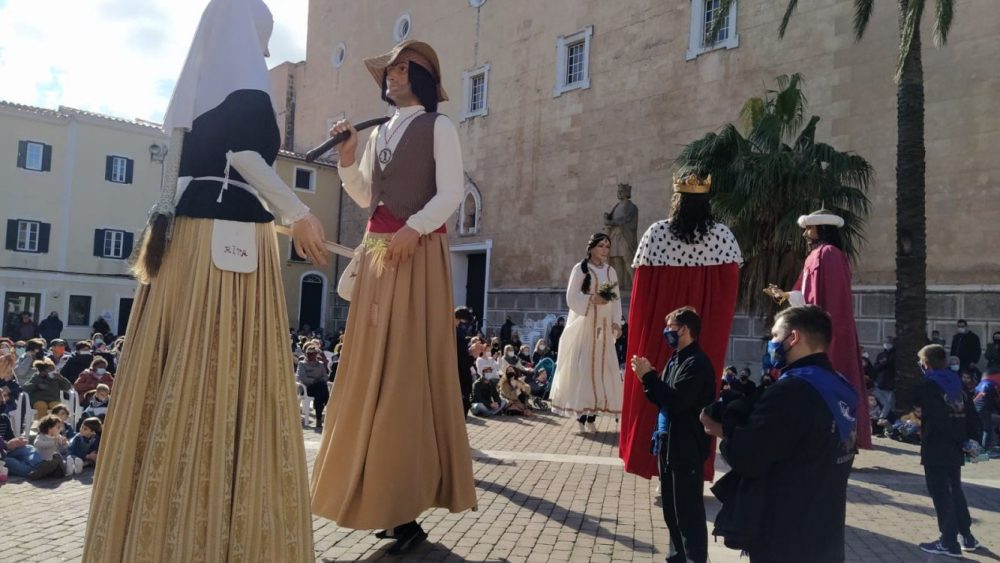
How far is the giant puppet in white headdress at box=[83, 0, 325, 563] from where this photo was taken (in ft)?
9.36

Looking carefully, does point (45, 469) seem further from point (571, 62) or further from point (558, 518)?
point (571, 62)

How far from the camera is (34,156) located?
95.9 ft

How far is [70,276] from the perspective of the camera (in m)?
30.2

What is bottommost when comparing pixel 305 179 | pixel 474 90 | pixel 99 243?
pixel 99 243

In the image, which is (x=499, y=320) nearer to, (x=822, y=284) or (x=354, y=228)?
(x=354, y=228)

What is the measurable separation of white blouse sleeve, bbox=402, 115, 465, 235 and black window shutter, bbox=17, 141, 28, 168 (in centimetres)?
3043

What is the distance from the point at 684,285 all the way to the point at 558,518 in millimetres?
1739

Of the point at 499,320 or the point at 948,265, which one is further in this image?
the point at 499,320

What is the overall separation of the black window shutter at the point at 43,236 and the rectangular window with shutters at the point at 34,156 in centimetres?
211

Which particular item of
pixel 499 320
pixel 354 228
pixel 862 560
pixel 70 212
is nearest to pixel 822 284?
pixel 862 560

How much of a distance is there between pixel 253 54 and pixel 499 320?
72.5ft

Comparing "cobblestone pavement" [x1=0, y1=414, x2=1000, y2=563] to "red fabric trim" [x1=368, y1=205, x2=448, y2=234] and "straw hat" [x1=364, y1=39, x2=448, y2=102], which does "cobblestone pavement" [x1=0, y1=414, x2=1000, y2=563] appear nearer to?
"red fabric trim" [x1=368, y1=205, x2=448, y2=234]

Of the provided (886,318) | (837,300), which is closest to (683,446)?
(837,300)

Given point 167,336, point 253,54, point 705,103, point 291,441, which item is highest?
point 705,103
